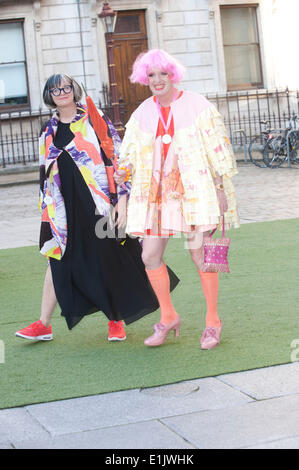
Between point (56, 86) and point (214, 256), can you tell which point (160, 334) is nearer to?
point (214, 256)

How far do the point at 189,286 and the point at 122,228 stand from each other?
189 centimetres

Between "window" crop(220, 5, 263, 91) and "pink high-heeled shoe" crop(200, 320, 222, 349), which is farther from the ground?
"window" crop(220, 5, 263, 91)

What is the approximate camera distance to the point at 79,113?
17.5 feet

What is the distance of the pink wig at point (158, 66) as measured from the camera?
490cm

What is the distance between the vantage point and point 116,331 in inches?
213

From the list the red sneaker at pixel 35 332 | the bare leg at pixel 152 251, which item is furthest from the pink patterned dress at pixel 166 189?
the red sneaker at pixel 35 332

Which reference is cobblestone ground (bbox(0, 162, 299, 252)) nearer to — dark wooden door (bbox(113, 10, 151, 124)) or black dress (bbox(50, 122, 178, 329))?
dark wooden door (bbox(113, 10, 151, 124))

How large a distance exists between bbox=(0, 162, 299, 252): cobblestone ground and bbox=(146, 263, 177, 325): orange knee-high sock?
5228 mm

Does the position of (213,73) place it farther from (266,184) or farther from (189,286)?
(189,286)

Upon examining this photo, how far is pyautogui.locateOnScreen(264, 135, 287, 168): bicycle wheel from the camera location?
727 inches

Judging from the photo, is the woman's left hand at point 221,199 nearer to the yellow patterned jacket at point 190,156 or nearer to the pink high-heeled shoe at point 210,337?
the yellow patterned jacket at point 190,156

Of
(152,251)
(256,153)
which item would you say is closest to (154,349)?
(152,251)

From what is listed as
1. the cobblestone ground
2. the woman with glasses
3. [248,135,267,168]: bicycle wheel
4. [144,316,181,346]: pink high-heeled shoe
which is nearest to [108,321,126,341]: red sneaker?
the woman with glasses

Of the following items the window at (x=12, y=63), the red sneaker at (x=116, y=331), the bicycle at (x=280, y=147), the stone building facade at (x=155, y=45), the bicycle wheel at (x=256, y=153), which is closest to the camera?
the red sneaker at (x=116, y=331)
